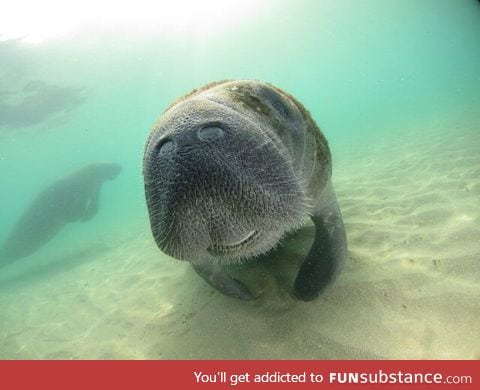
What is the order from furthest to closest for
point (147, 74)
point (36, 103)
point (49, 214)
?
1. point (147, 74)
2. point (36, 103)
3. point (49, 214)

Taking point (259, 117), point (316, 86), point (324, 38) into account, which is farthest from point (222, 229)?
point (316, 86)

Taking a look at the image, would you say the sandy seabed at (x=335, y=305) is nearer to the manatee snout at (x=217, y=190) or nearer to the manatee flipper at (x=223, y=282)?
the manatee flipper at (x=223, y=282)

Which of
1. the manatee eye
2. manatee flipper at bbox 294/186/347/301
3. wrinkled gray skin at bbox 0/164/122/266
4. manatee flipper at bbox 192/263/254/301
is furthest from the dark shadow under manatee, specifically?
the manatee eye

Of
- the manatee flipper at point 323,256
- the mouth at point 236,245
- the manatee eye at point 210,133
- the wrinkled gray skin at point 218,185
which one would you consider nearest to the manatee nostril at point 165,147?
the wrinkled gray skin at point 218,185

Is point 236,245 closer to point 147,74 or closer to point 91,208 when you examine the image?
point 91,208

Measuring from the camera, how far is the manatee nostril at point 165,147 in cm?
168

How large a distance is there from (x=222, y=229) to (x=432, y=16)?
83.0 m

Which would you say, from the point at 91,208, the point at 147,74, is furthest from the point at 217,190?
the point at 147,74

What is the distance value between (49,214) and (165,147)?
50.5ft

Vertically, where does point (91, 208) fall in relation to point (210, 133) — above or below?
below

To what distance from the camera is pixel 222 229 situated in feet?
5.46

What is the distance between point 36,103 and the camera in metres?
26.6

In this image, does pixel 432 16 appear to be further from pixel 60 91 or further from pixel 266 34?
pixel 60 91

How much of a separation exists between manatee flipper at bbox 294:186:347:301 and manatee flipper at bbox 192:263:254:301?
0.47 m
